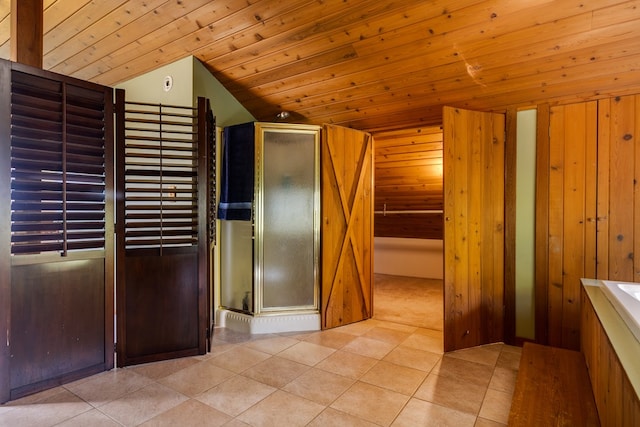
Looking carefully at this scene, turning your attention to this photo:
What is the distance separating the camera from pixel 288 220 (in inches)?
133

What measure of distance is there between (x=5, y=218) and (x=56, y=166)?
0.41 meters

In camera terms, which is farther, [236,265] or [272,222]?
[236,265]

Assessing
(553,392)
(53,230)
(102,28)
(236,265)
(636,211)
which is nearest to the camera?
(553,392)

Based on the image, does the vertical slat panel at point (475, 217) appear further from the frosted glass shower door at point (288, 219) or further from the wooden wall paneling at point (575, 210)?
the frosted glass shower door at point (288, 219)

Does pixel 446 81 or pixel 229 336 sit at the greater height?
pixel 446 81

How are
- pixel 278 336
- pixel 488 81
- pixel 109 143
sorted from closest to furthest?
pixel 109 143 < pixel 488 81 < pixel 278 336

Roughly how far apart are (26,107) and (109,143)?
1.58 ft

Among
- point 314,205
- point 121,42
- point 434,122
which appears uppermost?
point 121,42

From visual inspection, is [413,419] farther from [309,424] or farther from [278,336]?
[278,336]

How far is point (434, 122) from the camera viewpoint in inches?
134

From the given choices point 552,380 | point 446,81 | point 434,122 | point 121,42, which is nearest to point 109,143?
point 121,42

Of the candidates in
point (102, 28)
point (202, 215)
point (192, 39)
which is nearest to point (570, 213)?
point (202, 215)

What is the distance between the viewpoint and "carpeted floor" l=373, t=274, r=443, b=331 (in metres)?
3.76

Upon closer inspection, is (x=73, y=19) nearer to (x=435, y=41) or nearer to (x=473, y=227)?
(x=435, y=41)
